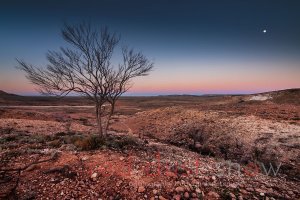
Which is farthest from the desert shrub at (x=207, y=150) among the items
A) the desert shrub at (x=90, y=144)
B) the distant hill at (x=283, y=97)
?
the distant hill at (x=283, y=97)

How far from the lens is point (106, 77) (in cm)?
1262

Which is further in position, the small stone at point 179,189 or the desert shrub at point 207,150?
the desert shrub at point 207,150

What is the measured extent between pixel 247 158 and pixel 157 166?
8.27 meters

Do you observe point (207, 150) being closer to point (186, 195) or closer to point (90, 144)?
point (90, 144)

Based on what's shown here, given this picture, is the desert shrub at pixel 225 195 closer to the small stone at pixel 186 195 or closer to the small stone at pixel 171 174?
the small stone at pixel 186 195

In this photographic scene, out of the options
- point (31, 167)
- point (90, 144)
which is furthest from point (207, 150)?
point (31, 167)

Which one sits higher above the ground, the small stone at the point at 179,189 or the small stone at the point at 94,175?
the small stone at the point at 94,175

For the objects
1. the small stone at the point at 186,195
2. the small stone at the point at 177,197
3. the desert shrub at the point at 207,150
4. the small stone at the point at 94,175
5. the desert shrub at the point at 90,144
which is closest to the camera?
the small stone at the point at 177,197

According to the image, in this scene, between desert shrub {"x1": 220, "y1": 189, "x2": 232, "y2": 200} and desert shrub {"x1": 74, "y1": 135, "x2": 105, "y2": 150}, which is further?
desert shrub {"x1": 74, "y1": 135, "x2": 105, "y2": 150}

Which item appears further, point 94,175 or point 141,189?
point 94,175

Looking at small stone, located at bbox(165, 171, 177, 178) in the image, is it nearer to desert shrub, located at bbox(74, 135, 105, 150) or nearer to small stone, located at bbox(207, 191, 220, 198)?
small stone, located at bbox(207, 191, 220, 198)

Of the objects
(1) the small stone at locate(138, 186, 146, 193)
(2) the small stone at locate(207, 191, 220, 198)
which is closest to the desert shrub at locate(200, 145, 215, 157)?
(2) the small stone at locate(207, 191, 220, 198)

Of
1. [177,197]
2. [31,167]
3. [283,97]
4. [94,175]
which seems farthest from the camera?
[283,97]

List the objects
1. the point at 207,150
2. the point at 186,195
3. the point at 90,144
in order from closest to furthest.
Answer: the point at 186,195
the point at 90,144
the point at 207,150
